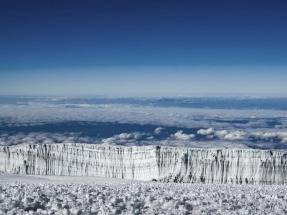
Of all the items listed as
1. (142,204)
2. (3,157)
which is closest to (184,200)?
(142,204)

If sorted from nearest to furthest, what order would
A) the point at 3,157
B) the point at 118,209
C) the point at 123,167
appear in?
1. the point at 118,209
2. the point at 123,167
3. the point at 3,157

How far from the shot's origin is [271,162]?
23281 millimetres

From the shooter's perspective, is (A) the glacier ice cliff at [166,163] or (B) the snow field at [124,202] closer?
(B) the snow field at [124,202]

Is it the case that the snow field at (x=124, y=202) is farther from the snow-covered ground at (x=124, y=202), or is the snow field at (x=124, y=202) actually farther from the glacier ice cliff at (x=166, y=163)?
the glacier ice cliff at (x=166, y=163)

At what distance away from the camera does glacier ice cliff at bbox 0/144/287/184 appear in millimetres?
23469

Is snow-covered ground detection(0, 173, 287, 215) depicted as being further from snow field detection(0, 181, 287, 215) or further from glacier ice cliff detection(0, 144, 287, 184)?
glacier ice cliff detection(0, 144, 287, 184)

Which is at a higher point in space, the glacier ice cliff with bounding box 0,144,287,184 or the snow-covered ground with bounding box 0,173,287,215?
the snow-covered ground with bounding box 0,173,287,215

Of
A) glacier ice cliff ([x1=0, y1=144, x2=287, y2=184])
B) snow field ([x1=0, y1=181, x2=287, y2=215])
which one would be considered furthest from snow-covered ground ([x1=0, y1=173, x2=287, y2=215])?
glacier ice cliff ([x1=0, y1=144, x2=287, y2=184])

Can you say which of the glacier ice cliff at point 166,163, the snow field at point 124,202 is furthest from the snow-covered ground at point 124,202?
the glacier ice cliff at point 166,163

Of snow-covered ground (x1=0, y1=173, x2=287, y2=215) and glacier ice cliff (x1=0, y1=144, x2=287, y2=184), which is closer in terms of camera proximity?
snow-covered ground (x1=0, y1=173, x2=287, y2=215)

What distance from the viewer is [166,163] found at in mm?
24219

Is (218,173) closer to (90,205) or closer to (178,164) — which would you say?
(178,164)

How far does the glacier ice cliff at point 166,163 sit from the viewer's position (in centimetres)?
2347

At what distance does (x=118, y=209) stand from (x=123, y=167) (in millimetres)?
17824
